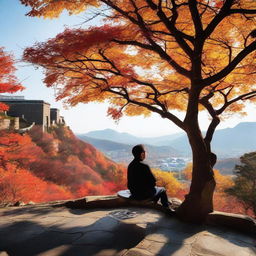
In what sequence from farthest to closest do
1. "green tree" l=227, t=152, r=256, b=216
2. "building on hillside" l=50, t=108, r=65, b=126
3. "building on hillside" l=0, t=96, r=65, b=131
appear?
"building on hillside" l=50, t=108, r=65, b=126, "building on hillside" l=0, t=96, r=65, b=131, "green tree" l=227, t=152, r=256, b=216

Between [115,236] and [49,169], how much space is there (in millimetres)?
26934

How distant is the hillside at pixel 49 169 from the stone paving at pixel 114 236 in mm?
13019

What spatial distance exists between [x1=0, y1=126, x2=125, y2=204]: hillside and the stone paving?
42.7 feet

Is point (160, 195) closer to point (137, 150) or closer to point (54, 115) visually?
point (137, 150)

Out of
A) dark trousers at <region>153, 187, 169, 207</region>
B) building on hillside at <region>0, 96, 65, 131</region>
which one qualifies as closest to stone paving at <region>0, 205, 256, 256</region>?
dark trousers at <region>153, 187, 169, 207</region>

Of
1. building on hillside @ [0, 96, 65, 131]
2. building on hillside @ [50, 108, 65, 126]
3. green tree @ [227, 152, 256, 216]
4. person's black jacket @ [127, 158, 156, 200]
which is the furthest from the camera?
building on hillside @ [50, 108, 65, 126]

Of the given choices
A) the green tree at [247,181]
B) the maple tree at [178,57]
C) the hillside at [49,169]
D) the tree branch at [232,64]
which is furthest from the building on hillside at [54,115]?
the tree branch at [232,64]

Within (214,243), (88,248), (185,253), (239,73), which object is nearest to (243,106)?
(239,73)

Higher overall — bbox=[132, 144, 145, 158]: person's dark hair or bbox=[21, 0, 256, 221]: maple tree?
bbox=[21, 0, 256, 221]: maple tree

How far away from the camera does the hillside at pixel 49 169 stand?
825 inches

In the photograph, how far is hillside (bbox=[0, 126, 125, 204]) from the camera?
68.7 ft

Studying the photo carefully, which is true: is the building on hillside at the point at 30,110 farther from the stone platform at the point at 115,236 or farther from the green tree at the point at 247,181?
the stone platform at the point at 115,236

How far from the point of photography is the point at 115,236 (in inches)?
180

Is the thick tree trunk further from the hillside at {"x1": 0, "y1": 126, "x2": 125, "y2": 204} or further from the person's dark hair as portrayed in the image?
the hillside at {"x1": 0, "y1": 126, "x2": 125, "y2": 204}
